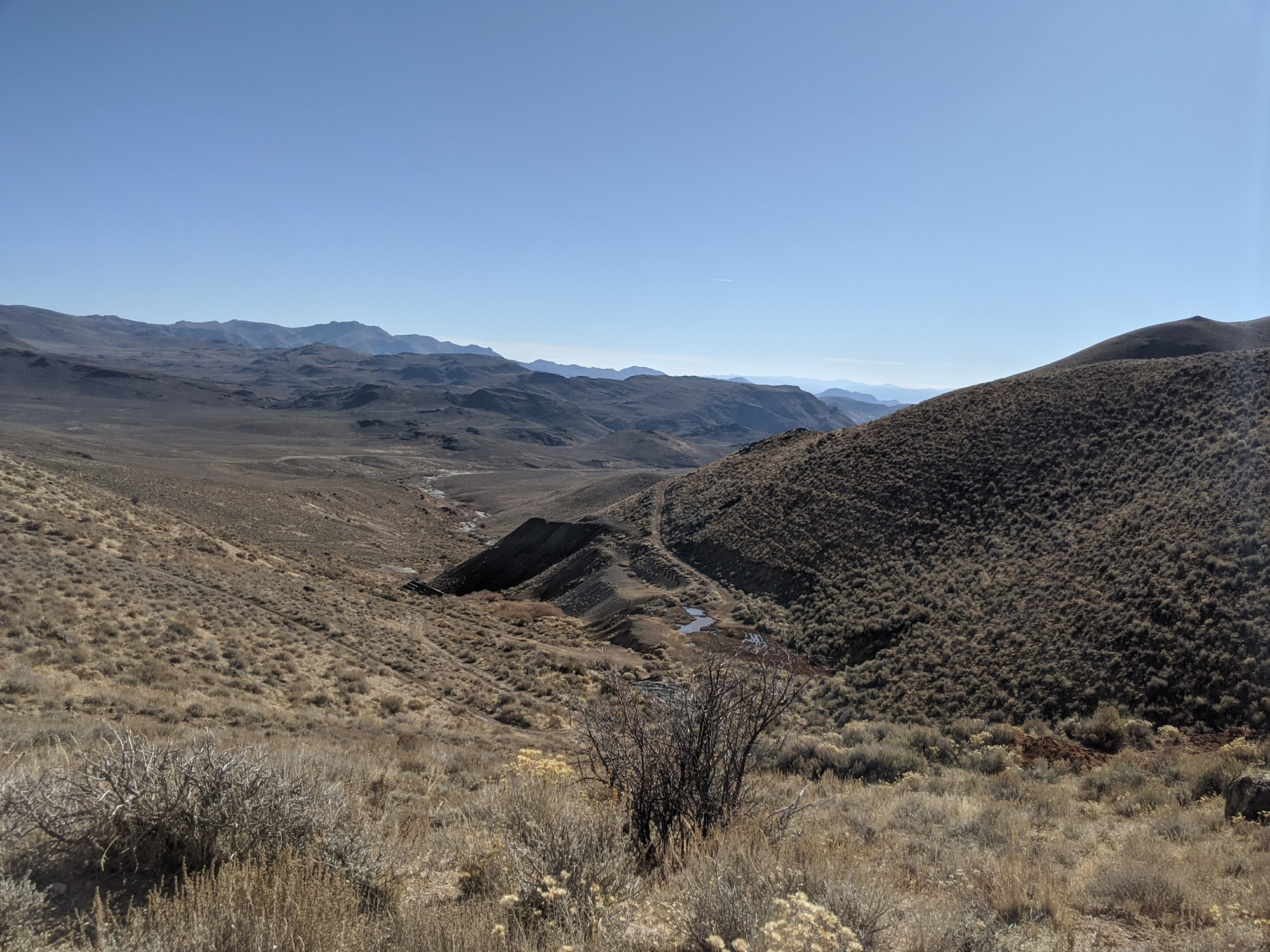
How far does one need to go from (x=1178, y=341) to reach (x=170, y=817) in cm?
7956

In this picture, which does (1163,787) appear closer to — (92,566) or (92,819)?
(92,819)

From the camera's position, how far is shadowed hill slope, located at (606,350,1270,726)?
15570 mm

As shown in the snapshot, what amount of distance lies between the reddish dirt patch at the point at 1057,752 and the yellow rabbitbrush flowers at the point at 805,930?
35.0 feet

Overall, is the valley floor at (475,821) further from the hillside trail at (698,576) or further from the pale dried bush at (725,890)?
the hillside trail at (698,576)

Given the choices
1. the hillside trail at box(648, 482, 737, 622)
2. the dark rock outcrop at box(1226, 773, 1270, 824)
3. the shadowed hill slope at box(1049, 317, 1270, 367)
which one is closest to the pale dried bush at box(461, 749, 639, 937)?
the dark rock outcrop at box(1226, 773, 1270, 824)

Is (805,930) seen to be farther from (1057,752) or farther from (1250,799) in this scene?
(1057,752)

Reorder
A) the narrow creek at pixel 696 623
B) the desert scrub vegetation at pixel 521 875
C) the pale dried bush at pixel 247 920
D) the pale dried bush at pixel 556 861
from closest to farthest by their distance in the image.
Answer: the pale dried bush at pixel 247 920 → the desert scrub vegetation at pixel 521 875 → the pale dried bush at pixel 556 861 → the narrow creek at pixel 696 623

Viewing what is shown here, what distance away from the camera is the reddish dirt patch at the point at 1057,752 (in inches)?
471

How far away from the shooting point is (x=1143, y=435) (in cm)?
2603

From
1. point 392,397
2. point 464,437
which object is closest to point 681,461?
point 464,437

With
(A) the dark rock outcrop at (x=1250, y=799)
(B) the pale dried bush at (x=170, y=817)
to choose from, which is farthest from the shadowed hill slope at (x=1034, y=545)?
(B) the pale dried bush at (x=170, y=817)

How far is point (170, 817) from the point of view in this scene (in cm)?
423

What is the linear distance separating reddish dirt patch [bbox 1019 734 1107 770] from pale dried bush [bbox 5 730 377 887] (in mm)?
12440

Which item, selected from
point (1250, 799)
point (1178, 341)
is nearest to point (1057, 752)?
point (1250, 799)
